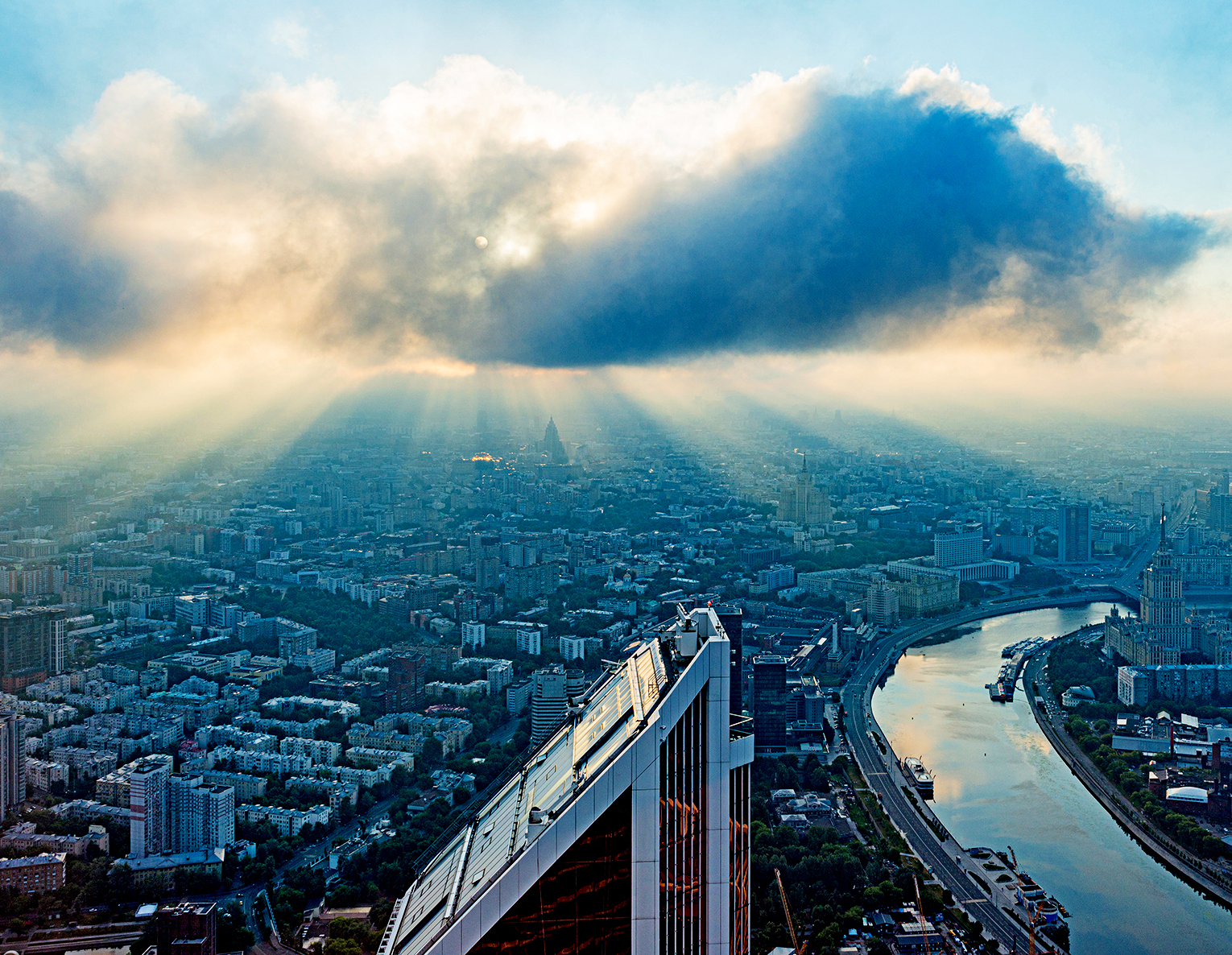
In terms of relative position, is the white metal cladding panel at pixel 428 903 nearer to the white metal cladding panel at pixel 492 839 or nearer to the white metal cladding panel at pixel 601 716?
the white metal cladding panel at pixel 492 839

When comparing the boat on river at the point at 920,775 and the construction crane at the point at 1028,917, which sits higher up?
the boat on river at the point at 920,775

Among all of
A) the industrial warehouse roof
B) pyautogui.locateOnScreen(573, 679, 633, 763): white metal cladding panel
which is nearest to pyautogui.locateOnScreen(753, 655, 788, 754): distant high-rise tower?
the industrial warehouse roof

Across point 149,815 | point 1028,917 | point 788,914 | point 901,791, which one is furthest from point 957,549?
point 149,815

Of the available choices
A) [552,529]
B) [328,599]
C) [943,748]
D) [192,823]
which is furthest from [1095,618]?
[192,823]

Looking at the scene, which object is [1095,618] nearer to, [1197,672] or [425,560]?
[1197,672]

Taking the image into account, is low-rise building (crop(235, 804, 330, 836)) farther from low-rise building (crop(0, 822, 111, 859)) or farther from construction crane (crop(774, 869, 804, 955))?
construction crane (crop(774, 869, 804, 955))

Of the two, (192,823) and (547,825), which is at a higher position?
(547,825)

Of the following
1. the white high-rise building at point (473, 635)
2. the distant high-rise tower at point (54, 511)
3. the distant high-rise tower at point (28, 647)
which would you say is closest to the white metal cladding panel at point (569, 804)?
the distant high-rise tower at point (28, 647)
